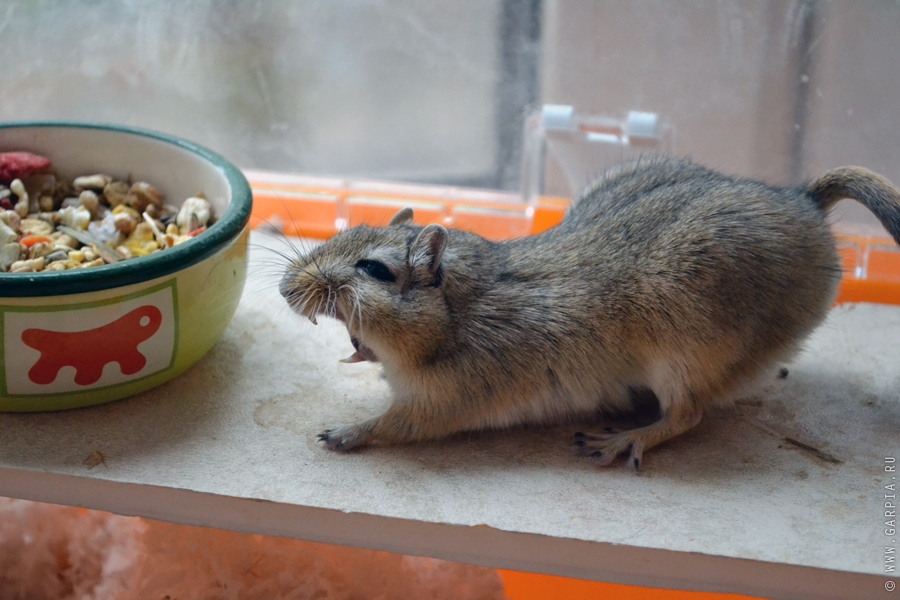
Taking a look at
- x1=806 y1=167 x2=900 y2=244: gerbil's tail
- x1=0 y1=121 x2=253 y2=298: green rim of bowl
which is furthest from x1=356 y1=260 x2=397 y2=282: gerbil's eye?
x1=806 y1=167 x2=900 y2=244: gerbil's tail

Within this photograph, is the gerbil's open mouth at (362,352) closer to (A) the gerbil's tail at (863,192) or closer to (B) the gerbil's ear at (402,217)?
(B) the gerbil's ear at (402,217)

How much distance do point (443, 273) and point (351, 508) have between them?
0.47m

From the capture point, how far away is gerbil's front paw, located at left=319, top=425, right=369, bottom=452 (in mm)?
1794

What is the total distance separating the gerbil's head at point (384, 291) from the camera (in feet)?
5.51

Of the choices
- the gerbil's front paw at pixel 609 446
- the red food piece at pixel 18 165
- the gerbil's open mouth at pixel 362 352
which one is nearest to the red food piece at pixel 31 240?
the red food piece at pixel 18 165

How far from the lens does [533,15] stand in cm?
279

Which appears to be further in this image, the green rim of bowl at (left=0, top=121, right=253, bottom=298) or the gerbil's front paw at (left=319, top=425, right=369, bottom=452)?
the gerbil's front paw at (left=319, top=425, right=369, bottom=452)

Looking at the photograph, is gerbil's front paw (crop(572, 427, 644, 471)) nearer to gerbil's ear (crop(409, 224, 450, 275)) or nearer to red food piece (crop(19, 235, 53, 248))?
gerbil's ear (crop(409, 224, 450, 275))

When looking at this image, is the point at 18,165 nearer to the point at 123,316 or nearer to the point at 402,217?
the point at 123,316

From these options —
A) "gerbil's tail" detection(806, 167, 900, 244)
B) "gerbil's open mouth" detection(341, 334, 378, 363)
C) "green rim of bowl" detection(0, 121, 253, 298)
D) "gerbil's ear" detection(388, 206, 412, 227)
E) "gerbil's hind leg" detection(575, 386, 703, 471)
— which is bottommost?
"gerbil's hind leg" detection(575, 386, 703, 471)

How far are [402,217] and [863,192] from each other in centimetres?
95

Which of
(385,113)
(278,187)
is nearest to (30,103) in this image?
(278,187)

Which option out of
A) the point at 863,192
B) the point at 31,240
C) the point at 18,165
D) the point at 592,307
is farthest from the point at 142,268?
the point at 863,192

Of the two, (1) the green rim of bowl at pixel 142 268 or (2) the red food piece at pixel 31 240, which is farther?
(2) the red food piece at pixel 31 240
